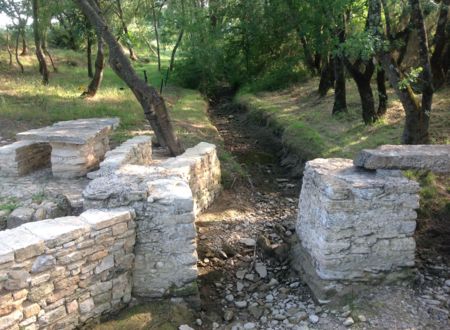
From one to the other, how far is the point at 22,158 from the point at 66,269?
156 inches

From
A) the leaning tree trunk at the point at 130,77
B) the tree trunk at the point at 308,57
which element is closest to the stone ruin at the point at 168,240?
the leaning tree trunk at the point at 130,77

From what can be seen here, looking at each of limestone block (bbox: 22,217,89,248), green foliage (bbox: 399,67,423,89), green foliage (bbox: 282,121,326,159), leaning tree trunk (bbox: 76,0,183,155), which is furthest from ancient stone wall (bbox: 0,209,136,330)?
green foliage (bbox: 282,121,326,159)

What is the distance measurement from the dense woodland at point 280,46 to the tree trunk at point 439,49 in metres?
0.03

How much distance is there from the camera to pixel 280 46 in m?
22.6

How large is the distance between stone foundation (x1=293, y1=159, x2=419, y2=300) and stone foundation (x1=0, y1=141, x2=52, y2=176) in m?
5.11

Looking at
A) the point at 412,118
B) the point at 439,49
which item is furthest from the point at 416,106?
the point at 439,49

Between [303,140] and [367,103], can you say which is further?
[303,140]

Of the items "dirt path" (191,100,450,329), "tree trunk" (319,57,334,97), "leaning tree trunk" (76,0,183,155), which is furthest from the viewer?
"tree trunk" (319,57,334,97)

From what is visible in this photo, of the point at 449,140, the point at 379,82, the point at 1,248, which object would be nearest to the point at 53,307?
the point at 1,248

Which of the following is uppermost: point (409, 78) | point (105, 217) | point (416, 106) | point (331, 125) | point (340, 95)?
point (409, 78)

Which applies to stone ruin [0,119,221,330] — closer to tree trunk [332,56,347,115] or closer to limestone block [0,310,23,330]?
limestone block [0,310,23,330]

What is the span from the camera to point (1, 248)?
4.21 m

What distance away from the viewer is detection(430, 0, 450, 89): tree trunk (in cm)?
1144

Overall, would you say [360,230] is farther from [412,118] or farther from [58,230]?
[412,118]
